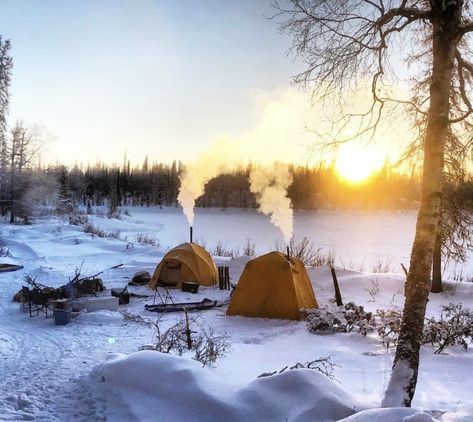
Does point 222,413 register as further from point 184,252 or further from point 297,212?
point 297,212

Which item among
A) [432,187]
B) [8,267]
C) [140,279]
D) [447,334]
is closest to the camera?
[432,187]

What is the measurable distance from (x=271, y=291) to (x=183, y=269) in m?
4.30

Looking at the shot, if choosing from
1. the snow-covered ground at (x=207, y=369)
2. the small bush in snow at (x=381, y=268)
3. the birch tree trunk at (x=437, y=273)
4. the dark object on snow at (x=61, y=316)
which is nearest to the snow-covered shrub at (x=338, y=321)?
the snow-covered ground at (x=207, y=369)

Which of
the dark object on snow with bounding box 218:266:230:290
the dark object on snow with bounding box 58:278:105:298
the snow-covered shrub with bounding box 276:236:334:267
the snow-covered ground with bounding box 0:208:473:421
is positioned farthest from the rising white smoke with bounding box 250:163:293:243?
the dark object on snow with bounding box 58:278:105:298

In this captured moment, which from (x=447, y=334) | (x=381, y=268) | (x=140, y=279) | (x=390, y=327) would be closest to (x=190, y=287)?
(x=140, y=279)

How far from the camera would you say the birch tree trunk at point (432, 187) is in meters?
4.52

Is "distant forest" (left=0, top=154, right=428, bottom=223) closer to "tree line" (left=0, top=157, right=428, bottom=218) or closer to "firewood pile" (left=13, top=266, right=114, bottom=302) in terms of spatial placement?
"tree line" (left=0, top=157, right=428, bottom=218)

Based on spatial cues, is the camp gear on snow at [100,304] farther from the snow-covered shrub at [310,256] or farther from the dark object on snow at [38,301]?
the snow-covered shrub at [310,256]

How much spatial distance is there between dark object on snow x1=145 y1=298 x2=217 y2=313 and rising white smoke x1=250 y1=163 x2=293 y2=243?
3.39 metres

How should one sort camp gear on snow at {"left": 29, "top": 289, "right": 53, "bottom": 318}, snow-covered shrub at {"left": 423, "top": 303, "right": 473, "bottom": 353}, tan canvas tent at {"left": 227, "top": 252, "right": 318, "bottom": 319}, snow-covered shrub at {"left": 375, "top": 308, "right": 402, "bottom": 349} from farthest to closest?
tan canvas tent at {"left": 227, "top": 252, "right": 318, "bottom": 319}
camp gear on snow at {"left": 29, "top": 289, "right": 53, "bottom": 318}
snow-covered shrub at {"left": 375, "top": 308, "right": 402, "bottom": 349}
snow-covered shrub at {"left": 423, "top": 303, "right": 473, "bottom": 353}

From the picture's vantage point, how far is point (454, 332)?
7.49m

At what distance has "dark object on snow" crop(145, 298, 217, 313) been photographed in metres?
10.9

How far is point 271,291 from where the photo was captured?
34.9 feet

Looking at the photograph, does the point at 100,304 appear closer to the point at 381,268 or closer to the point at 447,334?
the point at 447,334
